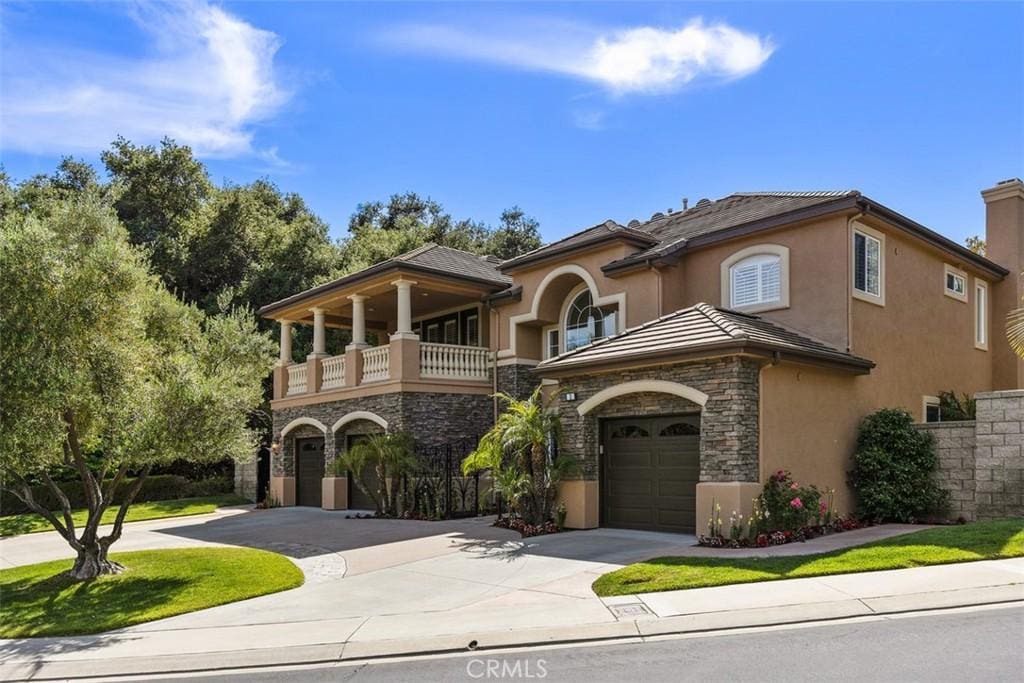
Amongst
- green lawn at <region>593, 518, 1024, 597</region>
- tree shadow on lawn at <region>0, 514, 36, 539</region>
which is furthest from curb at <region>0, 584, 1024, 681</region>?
tree shadow on lawn at <region>0, 514, 36, 539</region>

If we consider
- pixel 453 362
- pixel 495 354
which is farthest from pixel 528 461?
pixel 495 354

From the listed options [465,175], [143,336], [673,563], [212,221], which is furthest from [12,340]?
[212,221]

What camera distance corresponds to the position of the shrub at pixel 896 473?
15.3 meters

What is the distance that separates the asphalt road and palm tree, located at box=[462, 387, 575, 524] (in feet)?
25.8

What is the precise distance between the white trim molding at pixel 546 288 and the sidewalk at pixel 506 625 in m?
9.92

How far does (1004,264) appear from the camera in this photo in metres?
21.7

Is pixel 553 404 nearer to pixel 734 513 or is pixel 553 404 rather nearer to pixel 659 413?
pixel 659 413

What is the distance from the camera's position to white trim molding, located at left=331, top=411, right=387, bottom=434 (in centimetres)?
2119

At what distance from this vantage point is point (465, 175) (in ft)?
81.1

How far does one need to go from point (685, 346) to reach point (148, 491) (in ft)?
69.4

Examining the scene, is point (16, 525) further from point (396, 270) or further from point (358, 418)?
point (396, 270)

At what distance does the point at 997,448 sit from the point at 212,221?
3357cm

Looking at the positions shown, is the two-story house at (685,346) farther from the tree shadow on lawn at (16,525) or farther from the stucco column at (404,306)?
the tree shadow on lawn at (16,525)

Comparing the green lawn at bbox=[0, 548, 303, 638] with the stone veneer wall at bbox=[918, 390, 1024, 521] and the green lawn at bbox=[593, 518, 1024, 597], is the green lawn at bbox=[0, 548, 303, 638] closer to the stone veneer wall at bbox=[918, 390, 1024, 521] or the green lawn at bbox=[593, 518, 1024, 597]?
the green lawn at bbox=[593, 518, 1024, 597]
